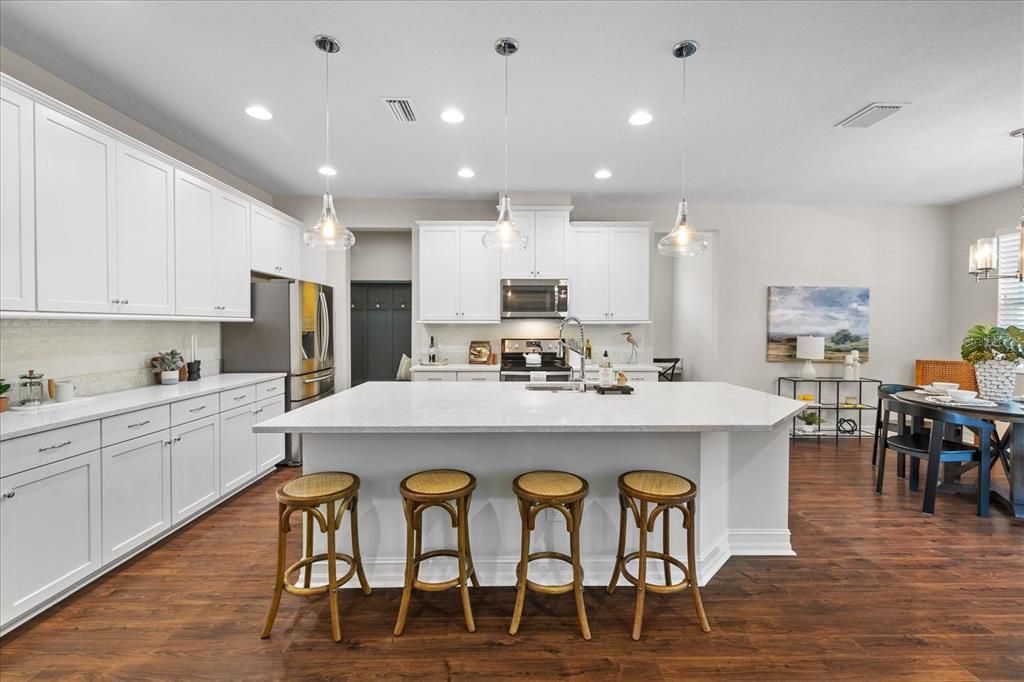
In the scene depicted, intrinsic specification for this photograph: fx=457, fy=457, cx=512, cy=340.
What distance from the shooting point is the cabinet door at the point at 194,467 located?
Result: 2.99 m

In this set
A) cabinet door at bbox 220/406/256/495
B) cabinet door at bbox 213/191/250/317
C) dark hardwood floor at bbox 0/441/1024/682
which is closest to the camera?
dark hardwood floor at bbox 0/441/1024/682

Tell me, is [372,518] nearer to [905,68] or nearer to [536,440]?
[536,440]

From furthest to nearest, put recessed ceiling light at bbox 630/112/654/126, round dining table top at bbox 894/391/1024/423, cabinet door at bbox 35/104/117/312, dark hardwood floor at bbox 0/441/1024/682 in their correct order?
recessed ceiling light at bbox 630/112/654/126
round dining table top at bbox 894/391/1024/423
cabinet door at bbox 35/104/117/312
dark hardwood floor at bbox 0/441/1024/682

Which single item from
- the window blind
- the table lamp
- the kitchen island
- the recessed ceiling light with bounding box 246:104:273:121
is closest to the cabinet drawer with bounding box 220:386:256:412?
the kitchen island

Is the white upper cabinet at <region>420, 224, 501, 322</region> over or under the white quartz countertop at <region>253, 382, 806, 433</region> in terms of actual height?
over

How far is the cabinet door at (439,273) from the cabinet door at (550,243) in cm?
93

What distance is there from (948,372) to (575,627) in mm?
5848

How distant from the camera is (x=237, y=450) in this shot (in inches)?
145

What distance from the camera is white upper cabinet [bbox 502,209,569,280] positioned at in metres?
5.23

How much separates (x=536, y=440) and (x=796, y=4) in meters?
2.42

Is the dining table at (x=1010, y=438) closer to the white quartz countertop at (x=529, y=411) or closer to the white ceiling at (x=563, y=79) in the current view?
the white quartz countertop at (x=529, y=411)

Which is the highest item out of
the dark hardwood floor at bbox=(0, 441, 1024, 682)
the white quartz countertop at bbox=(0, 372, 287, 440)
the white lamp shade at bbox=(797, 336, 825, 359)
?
the white lamp shade at bbox=(797, 336, 825, 359)

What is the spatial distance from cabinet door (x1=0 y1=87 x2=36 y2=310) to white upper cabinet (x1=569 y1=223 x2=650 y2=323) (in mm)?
4296

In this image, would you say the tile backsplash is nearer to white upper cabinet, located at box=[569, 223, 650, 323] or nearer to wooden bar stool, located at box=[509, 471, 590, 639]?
wooden bar stool, located at box=[509, 471, 590, 639]
